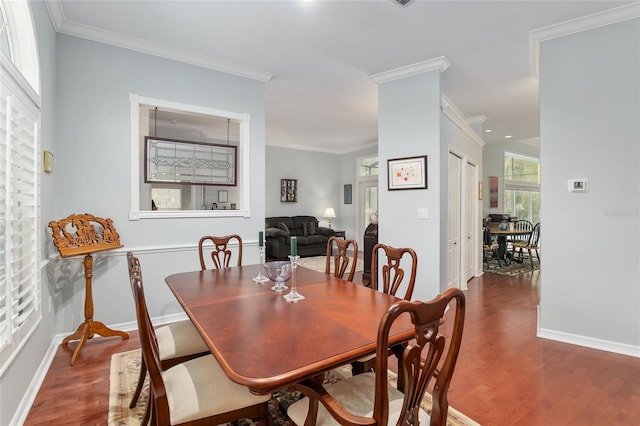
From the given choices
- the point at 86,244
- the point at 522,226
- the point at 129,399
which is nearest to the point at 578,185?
the point at 129,399

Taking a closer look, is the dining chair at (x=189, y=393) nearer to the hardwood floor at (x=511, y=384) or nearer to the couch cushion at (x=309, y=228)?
the hardwood floor at (x=511, y=384)

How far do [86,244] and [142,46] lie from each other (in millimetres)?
1937

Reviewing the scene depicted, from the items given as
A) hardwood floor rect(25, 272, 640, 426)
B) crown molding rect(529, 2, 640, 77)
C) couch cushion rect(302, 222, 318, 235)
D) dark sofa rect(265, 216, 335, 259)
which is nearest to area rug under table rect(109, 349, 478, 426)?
hardwood floor rect(25, 272, 640, 426)

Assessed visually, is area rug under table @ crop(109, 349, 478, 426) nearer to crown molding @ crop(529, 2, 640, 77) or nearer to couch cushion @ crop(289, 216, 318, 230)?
crown molding @ crop(529, 2, 640, 77)

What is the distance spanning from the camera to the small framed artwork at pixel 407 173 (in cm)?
358

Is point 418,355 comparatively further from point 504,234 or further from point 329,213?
point 329,213

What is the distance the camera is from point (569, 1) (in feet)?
8.35

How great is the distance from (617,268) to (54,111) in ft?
16.2

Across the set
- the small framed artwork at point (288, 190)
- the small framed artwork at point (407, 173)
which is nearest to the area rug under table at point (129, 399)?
the small framed artwork at point (407, 173)

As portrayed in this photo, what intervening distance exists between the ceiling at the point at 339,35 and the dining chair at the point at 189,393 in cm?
234

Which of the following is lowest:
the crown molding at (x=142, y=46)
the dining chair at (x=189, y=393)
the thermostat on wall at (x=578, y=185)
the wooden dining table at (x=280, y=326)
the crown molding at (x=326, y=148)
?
the dining chair at (x=189, y=393)

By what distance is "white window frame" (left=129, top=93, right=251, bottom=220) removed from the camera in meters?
3.11

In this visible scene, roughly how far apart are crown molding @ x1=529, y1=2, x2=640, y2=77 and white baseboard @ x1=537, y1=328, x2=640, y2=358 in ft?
8.94

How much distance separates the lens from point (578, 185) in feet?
9.36
